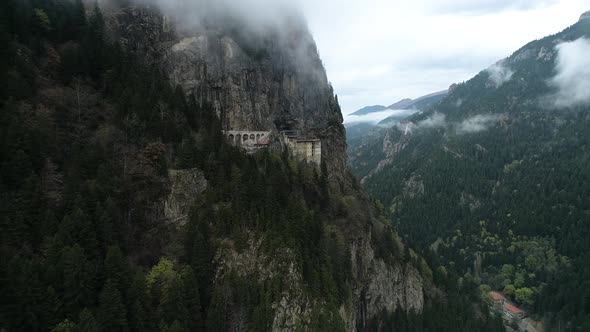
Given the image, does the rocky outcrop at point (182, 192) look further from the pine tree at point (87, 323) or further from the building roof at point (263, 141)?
the pine tree at point (87, 323)

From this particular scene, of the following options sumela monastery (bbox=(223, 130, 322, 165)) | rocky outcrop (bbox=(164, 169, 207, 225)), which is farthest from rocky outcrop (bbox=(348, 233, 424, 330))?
rocky outcrop (bbox=(164, 169, 207, 225))

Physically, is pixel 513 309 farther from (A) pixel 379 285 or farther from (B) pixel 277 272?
(B) pixel 277 272

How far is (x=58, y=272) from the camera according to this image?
39250 millimetres

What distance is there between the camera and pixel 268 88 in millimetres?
87625

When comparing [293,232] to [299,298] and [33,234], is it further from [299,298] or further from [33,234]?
[33,234]

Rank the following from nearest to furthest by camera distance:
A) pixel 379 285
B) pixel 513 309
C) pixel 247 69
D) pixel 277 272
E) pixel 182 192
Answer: pixel 277 272 → pixel 182 192 → pixel 247 69 → pixel 379 285 → pixel 513 309

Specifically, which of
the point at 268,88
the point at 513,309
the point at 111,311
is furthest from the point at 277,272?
the point at 513,309

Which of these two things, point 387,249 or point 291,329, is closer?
point 291,329

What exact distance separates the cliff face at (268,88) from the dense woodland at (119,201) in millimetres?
5222

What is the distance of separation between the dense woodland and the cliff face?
206 inches

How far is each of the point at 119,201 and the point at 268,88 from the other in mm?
43983

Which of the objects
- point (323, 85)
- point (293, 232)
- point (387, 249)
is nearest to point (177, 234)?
point (293, 232)

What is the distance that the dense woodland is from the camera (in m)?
40.1

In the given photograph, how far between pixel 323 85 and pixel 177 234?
5950 centimetres
